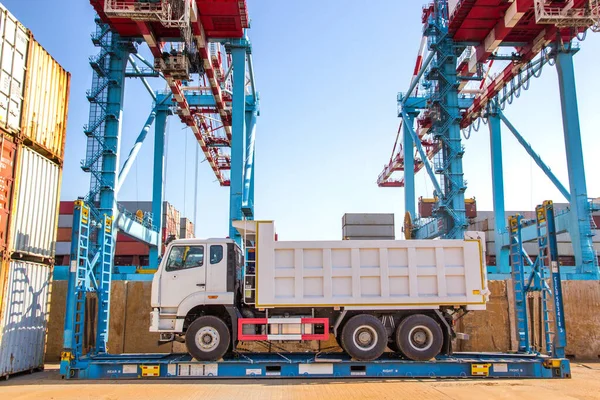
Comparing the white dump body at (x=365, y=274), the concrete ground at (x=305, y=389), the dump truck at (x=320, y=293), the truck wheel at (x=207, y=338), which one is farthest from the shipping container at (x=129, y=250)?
the white dump body at (x=365, y=274)

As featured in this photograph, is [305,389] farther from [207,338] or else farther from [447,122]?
[447,122]

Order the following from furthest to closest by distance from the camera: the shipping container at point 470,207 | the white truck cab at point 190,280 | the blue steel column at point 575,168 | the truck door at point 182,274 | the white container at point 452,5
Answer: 1. the shipping container at point 470,207
2. the blue steel column at point 575,168
3. the white container at point 452,5
4. the truck door at point 182,274
5. the white truck cab at point 190,280

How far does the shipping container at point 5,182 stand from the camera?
10.7 metres

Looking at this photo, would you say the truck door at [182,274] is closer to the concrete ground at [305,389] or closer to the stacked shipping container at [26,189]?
the concrete ground at [305,389]

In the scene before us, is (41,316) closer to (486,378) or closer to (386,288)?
(386,288)

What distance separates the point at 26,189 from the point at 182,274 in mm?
4146

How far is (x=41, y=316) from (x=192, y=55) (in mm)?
16191

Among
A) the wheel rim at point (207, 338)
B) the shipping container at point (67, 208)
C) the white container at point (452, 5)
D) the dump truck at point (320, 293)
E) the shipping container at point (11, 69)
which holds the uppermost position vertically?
the white container at point (452, 5)

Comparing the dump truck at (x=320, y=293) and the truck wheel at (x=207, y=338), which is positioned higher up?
the dump truck at (x=320, y=293)

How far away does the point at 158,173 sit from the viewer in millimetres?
36500

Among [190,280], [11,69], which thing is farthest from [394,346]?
[11,69]

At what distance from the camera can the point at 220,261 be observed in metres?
11.1

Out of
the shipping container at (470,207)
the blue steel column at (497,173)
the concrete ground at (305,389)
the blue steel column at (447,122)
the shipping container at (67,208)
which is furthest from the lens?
the shipping container at (67,208)

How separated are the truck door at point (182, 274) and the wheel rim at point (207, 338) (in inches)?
32.2
